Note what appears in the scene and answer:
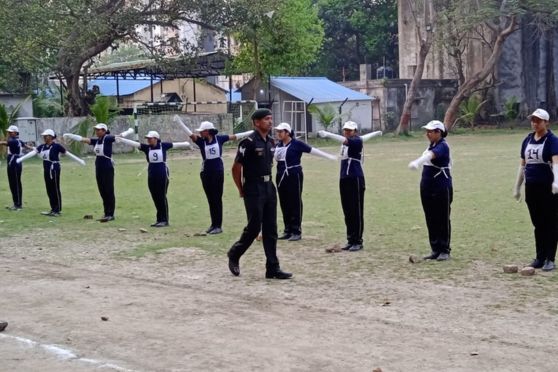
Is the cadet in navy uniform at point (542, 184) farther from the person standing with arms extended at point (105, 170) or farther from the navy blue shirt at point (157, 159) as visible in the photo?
the person standing with arms extended at point (105, 170)

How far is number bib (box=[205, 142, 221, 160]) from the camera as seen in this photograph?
14.6 metres

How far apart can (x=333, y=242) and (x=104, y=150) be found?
5340 millimetres

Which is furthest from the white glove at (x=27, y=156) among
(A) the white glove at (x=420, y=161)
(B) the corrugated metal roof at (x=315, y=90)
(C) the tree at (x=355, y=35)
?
(C) the tree at (x=355, y=35)

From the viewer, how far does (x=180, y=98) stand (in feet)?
175

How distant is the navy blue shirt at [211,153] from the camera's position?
1456 centimetres

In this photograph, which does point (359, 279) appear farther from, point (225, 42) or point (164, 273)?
point (225, 42)

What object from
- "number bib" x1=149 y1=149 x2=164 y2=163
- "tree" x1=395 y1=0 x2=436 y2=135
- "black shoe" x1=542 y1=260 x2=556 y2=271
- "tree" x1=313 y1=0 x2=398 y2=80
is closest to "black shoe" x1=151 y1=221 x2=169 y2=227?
"number bib" x1=149 y1=149 x2=164 y2=163

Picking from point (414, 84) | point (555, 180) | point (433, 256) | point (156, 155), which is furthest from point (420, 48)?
point (555, 180)

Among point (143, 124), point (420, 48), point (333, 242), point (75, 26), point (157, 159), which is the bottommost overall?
point (333, 242)

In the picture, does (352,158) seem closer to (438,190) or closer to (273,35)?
(438,190)

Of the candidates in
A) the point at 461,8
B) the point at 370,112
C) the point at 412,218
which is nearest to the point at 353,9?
the point at 370,112

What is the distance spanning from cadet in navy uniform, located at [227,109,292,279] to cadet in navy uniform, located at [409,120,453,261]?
228 centimetres

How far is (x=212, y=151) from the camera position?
47.9 ft

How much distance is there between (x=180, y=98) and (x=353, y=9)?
17703 mm
